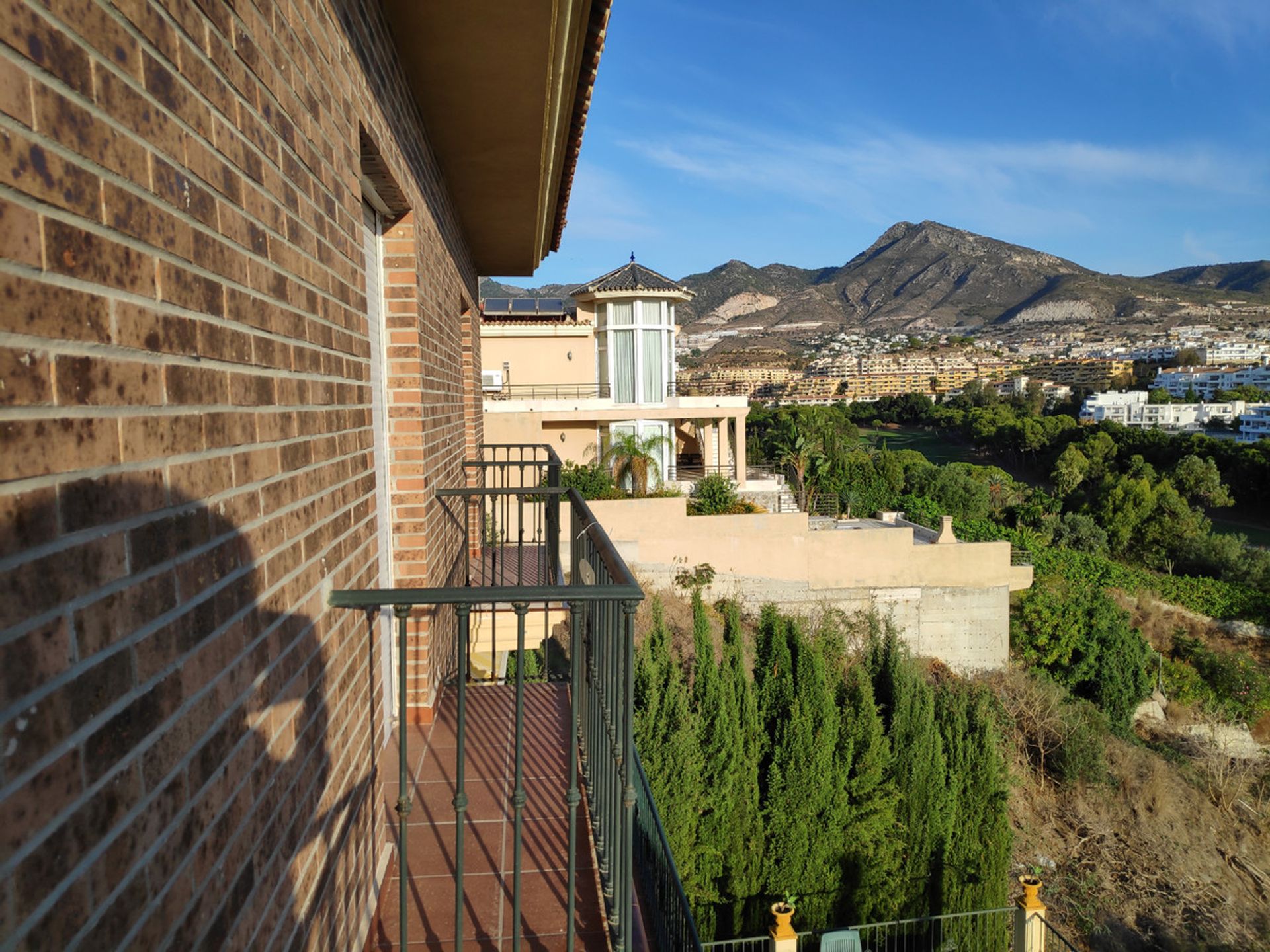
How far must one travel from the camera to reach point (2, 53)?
79 cm

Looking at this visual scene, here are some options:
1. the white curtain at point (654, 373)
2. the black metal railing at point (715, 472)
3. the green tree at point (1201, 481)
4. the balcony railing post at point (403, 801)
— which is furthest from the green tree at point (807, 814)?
the green tree at point (1201, 481)

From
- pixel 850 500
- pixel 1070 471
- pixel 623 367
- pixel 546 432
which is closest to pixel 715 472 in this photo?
pixel 623 367

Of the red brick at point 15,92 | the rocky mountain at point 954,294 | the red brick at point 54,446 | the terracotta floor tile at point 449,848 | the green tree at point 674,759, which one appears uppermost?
the rocky mountain at point 954,294

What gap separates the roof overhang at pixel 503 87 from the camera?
2854 millimetres

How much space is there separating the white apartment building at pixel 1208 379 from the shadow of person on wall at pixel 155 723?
301 feet

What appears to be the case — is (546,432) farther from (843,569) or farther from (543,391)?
(843,569)

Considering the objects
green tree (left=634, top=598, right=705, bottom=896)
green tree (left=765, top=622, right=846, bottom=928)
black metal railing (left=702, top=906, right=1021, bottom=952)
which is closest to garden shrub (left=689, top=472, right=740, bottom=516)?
green tree (left=765, top=622, right=846, bottom=928)

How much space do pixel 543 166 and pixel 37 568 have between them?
4311 millimetres

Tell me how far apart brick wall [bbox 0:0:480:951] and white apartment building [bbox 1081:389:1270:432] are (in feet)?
227

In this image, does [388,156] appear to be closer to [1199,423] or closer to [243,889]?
[243,889]

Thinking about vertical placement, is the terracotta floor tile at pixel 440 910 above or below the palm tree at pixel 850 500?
above

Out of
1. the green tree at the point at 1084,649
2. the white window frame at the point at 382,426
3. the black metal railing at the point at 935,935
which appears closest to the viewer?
the white window frame at the point at 382,426

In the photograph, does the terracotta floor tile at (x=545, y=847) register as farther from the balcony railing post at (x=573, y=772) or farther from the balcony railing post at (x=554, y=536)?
the balcony railing post at (x=554, y=536)

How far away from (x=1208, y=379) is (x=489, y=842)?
98.4m
